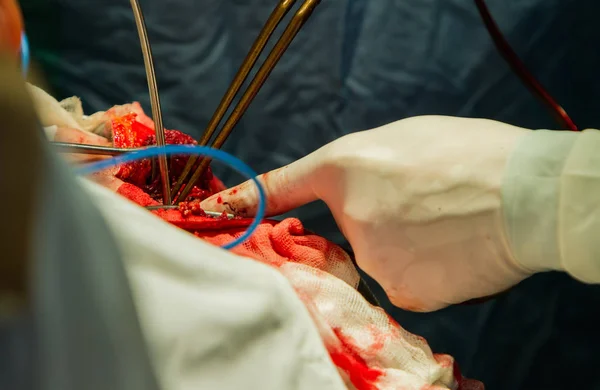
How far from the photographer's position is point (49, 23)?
3.25 feet

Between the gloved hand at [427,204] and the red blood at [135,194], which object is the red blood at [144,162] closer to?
the red blood at [135,194]

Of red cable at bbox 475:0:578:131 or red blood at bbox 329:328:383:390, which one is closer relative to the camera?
red blood at bbox 329:328:383:390

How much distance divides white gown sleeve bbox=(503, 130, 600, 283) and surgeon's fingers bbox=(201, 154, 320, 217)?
A: 224mm

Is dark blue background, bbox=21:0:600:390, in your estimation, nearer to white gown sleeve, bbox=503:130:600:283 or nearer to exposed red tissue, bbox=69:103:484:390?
exposed red tissue, bbox=69:103:484:390

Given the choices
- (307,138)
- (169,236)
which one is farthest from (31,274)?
(307,138)

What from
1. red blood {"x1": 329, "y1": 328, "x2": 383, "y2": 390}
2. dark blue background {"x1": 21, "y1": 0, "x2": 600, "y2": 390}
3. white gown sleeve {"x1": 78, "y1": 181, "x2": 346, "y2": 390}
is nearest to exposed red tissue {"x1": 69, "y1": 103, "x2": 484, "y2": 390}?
red blood {"x1": 329, "y1": 328, "x2": 383, "y2": 390}

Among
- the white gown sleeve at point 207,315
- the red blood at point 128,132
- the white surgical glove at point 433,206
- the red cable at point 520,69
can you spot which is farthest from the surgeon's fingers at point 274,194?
the red cable at point 520,69

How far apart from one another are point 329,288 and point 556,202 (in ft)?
0.72

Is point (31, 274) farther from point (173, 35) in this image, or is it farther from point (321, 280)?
point (173, 35)

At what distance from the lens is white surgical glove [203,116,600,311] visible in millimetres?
514

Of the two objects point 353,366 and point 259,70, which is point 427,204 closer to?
point 353,366

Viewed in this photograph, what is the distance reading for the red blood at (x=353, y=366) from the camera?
52cm

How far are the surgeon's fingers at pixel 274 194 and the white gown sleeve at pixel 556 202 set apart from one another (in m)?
0.22

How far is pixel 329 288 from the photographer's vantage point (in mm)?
564
